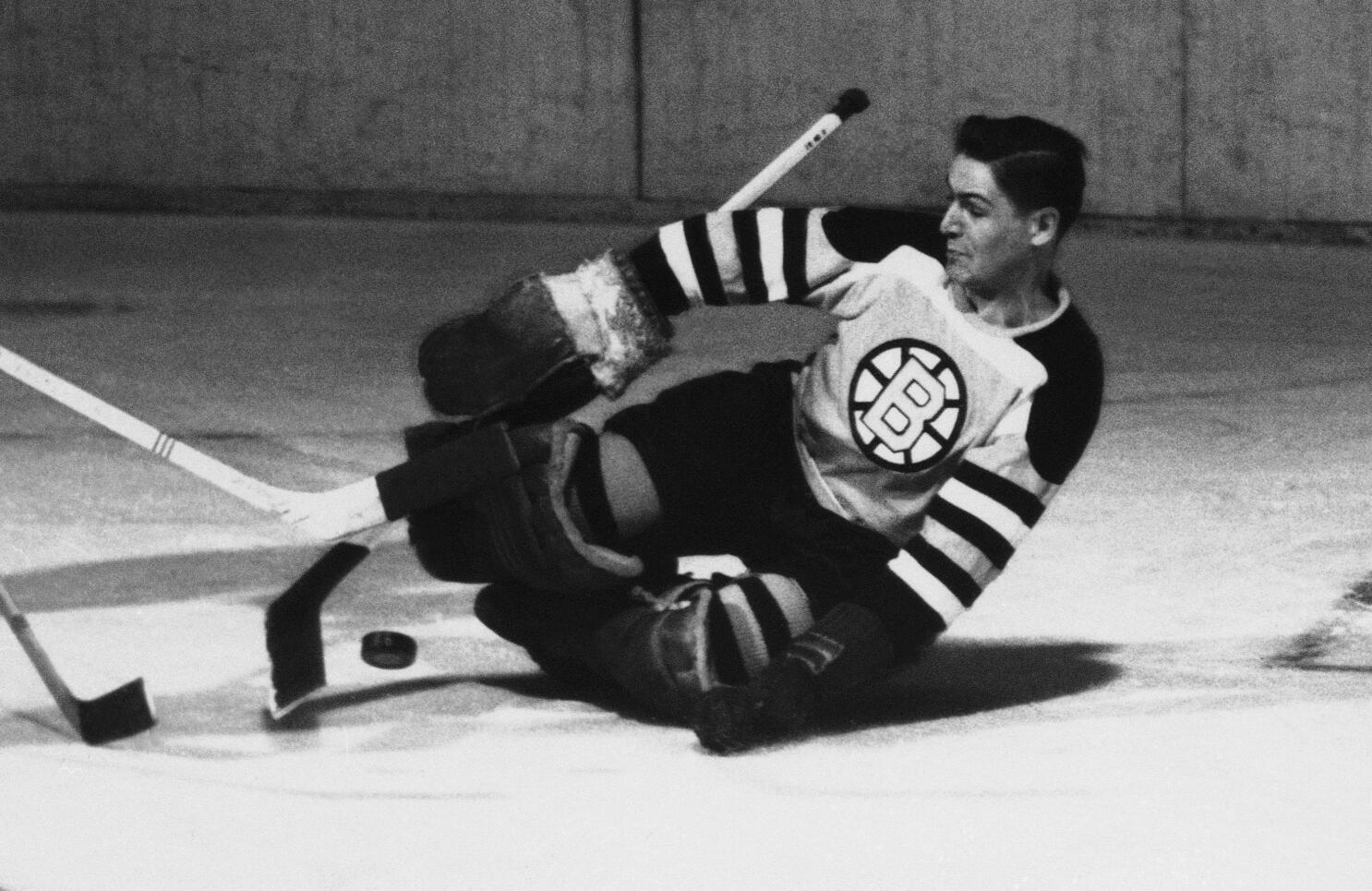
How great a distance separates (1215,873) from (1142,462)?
324 cm

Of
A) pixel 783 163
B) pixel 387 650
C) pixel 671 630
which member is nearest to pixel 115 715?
pixel 387 650

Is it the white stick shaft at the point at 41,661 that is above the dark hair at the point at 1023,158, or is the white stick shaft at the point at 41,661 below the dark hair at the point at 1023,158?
below

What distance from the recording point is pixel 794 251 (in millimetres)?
4266

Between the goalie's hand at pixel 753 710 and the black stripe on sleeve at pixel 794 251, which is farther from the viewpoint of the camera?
the black stripe on sleeve at pixel 794 251

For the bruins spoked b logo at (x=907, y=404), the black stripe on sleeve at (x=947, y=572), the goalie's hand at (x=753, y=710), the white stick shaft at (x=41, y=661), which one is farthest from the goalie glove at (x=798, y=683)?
the white stick shaft at (x=41, y=661)

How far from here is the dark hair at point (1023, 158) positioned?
4.18 metres

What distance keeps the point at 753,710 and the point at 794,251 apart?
0.79m

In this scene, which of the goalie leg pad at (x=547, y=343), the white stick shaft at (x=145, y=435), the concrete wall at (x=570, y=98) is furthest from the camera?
the concrete wall at (x=570, y=98)

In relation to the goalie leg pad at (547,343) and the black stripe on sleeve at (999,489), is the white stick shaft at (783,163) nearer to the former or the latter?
the goalie leg pad at (547,343)

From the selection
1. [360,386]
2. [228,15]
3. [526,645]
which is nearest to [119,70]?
[228,15]

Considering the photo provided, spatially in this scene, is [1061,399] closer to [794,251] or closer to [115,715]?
[794,251]

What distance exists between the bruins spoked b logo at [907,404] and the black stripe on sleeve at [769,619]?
299mm

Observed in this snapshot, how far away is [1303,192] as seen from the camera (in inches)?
453

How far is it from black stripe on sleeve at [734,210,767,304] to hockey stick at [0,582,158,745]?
1.23 meters
